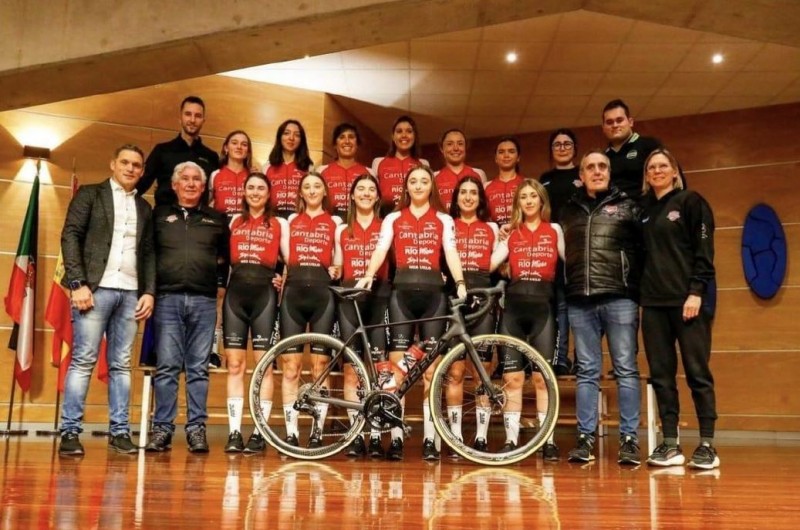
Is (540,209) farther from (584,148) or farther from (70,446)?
(584,148)

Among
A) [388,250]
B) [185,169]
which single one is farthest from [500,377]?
[185,169]

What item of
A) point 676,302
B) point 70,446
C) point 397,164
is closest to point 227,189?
point 397,164

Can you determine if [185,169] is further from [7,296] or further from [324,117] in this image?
[324,117]

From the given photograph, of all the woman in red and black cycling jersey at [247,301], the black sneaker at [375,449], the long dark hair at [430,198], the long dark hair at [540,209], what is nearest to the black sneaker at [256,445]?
the woman in red and black cycling jersey at [247,301]

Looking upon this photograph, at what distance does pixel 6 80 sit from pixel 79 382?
219cm

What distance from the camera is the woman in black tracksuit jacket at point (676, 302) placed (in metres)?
4.09

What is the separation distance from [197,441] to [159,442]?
21 cm

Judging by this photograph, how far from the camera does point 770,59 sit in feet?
23.9

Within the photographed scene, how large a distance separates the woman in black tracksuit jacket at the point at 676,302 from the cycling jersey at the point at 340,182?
6.35 ft

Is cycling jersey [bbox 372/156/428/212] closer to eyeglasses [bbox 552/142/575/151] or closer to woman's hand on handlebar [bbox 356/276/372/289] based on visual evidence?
eyeglasses [bbox 552/142/575/151]

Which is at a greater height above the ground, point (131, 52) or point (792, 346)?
point (131, 52)

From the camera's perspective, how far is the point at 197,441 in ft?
14.6

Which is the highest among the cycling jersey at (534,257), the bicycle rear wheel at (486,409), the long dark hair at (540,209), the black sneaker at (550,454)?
the long dark hair at (540,209)

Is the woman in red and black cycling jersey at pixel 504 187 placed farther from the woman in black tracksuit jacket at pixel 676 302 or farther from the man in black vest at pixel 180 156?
the man in black vest at pixel 180 156
